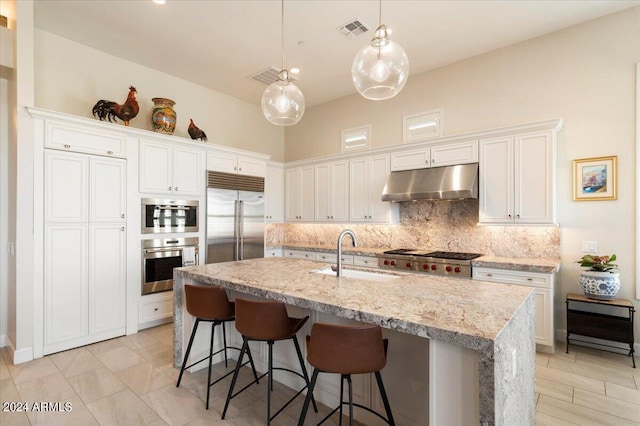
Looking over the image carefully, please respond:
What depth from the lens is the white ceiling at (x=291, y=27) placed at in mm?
3232

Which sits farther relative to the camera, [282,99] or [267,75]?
[267,75]

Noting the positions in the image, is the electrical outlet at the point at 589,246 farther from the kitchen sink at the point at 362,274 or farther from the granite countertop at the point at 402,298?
the kitchen sink at the point at 362,274

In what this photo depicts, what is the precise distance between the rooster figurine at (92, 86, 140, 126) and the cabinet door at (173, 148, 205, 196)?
0.65 meters

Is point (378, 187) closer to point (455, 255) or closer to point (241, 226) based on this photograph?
point (455, 255)

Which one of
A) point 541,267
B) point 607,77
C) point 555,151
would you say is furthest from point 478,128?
point 541,267

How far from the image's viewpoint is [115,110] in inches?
149

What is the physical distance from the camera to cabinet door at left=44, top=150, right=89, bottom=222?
127 inches

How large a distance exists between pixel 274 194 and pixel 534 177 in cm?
401

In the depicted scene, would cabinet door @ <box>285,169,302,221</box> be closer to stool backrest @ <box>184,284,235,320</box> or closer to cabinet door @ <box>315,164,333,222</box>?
cabinet door @ <box>315,164,333,222</box>

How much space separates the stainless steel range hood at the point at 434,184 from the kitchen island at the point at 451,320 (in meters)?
1.75

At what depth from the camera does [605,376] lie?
2805mm

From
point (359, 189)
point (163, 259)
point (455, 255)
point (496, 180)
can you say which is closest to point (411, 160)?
point (359, 189)

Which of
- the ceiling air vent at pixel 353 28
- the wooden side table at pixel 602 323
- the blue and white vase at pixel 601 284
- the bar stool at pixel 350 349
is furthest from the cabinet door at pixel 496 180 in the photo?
the bar stool at pixel 350 349

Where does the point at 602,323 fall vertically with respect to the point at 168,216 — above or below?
below
